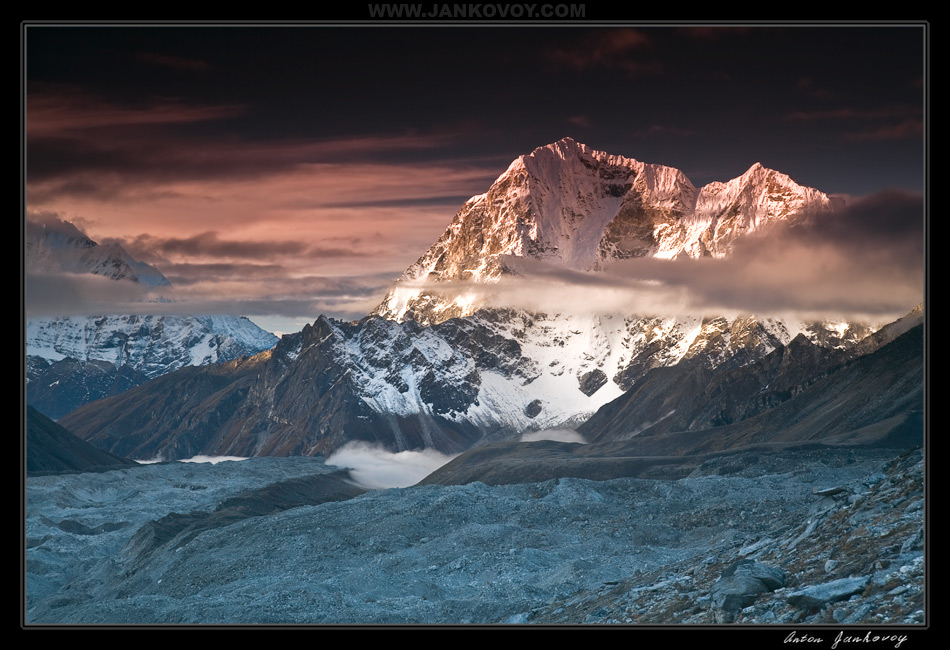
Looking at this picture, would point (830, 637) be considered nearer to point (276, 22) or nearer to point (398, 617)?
point (276, 22)

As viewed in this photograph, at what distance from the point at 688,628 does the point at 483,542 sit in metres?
74.0

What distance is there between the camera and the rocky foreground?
46344mm

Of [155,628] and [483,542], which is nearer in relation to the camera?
[155,628]

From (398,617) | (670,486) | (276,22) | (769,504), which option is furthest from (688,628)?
(670,486)

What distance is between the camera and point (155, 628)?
108 feet

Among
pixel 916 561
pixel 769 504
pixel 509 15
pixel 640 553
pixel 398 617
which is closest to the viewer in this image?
pixel 509 15

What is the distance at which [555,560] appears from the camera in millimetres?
95438

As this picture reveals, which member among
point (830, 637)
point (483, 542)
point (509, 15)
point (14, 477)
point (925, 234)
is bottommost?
point (483, 542)

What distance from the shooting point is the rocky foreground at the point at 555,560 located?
46344 millimetres

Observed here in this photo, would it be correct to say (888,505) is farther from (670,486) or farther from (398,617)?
(670,486)

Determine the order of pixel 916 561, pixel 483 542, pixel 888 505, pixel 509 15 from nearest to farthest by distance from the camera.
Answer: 1. pixel 509 15
2. pixel 916 561
3. pixel 888 505
4. pixel 483 542

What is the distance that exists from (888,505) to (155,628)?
3294 centimetres

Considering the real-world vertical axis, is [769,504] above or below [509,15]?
below

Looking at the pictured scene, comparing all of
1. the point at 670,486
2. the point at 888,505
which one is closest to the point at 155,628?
the point at 888,505
